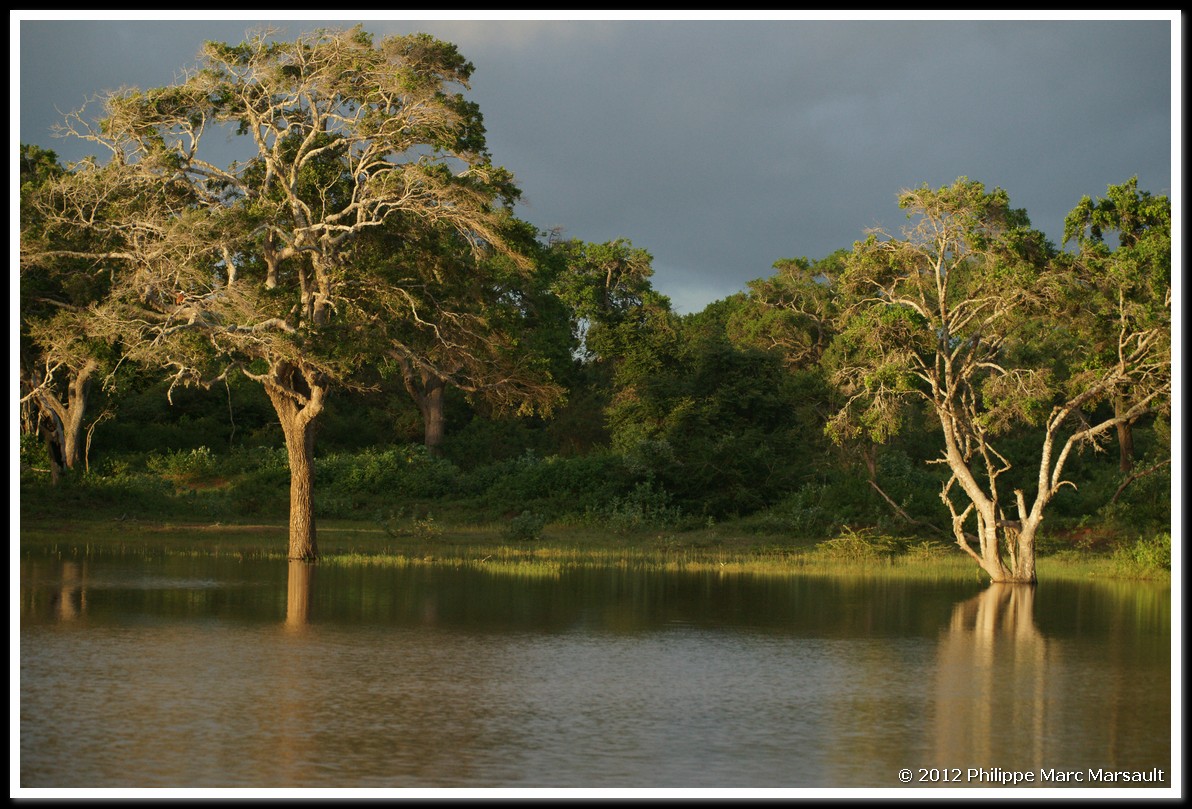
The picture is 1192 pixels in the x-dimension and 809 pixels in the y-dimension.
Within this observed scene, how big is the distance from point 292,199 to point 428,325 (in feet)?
12.8

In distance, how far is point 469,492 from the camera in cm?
4259

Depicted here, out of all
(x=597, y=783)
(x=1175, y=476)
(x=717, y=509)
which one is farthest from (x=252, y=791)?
(x=717, y=509)

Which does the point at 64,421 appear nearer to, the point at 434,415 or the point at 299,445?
the point at 299,445

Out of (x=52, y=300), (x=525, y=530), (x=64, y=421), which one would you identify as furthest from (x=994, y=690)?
(x=64, y=421)

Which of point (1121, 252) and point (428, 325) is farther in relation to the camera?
point (428, 325)

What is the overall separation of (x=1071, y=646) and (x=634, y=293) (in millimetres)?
44661

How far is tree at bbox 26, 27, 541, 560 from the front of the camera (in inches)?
1073

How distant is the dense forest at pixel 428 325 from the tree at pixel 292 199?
7 cm

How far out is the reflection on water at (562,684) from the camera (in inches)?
443

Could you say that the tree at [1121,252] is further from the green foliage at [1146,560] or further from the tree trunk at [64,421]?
the tree trunk at [64,421]

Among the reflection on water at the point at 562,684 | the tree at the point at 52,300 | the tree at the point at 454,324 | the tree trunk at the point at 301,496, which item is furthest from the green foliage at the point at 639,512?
the tree at the point at 52,300

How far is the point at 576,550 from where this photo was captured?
32219 mm

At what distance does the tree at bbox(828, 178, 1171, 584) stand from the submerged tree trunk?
37.0 ft

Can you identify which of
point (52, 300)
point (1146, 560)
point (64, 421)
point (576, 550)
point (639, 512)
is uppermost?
point (52, 300)
